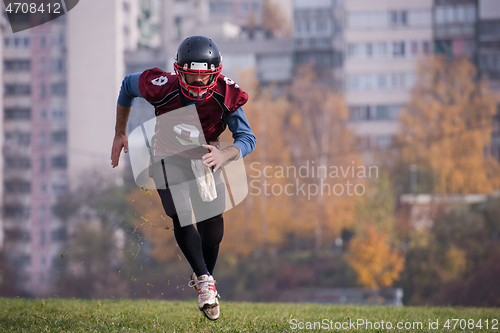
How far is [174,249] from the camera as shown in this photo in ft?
135

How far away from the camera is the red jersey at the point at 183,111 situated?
4742mm

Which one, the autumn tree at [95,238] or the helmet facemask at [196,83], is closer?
the helmet facemask at [196,83]

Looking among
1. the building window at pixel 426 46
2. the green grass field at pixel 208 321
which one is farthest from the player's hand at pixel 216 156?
the building window at pixel 426 46

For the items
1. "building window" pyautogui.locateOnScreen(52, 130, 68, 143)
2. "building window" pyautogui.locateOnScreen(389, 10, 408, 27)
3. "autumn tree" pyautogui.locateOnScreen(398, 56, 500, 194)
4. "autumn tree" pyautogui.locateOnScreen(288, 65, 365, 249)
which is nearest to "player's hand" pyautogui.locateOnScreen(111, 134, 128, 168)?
"autumn tree" pyautogui.locateOnScreen(288, 65, 365, 249)

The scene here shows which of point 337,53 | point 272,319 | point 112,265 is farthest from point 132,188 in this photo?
point 272,319

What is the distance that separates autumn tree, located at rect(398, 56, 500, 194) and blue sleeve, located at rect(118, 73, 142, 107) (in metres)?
39.3

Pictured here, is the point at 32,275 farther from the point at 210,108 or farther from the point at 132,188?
the point at 210,108

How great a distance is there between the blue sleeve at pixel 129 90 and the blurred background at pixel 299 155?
27745 mm

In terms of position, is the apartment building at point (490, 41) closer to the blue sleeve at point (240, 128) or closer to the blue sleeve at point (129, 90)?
the blue sleeve at point (240, 128)

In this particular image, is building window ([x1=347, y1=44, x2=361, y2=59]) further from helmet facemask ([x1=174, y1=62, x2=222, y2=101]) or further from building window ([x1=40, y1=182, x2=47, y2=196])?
helmet facemask ([x1=174, y1=62, x2=222, y2=101])

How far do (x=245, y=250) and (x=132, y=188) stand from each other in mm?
12239

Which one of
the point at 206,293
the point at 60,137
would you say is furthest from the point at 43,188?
the point at 206,293

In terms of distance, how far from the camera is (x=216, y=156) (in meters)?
4.35

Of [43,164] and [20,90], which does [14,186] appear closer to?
[43,164]
